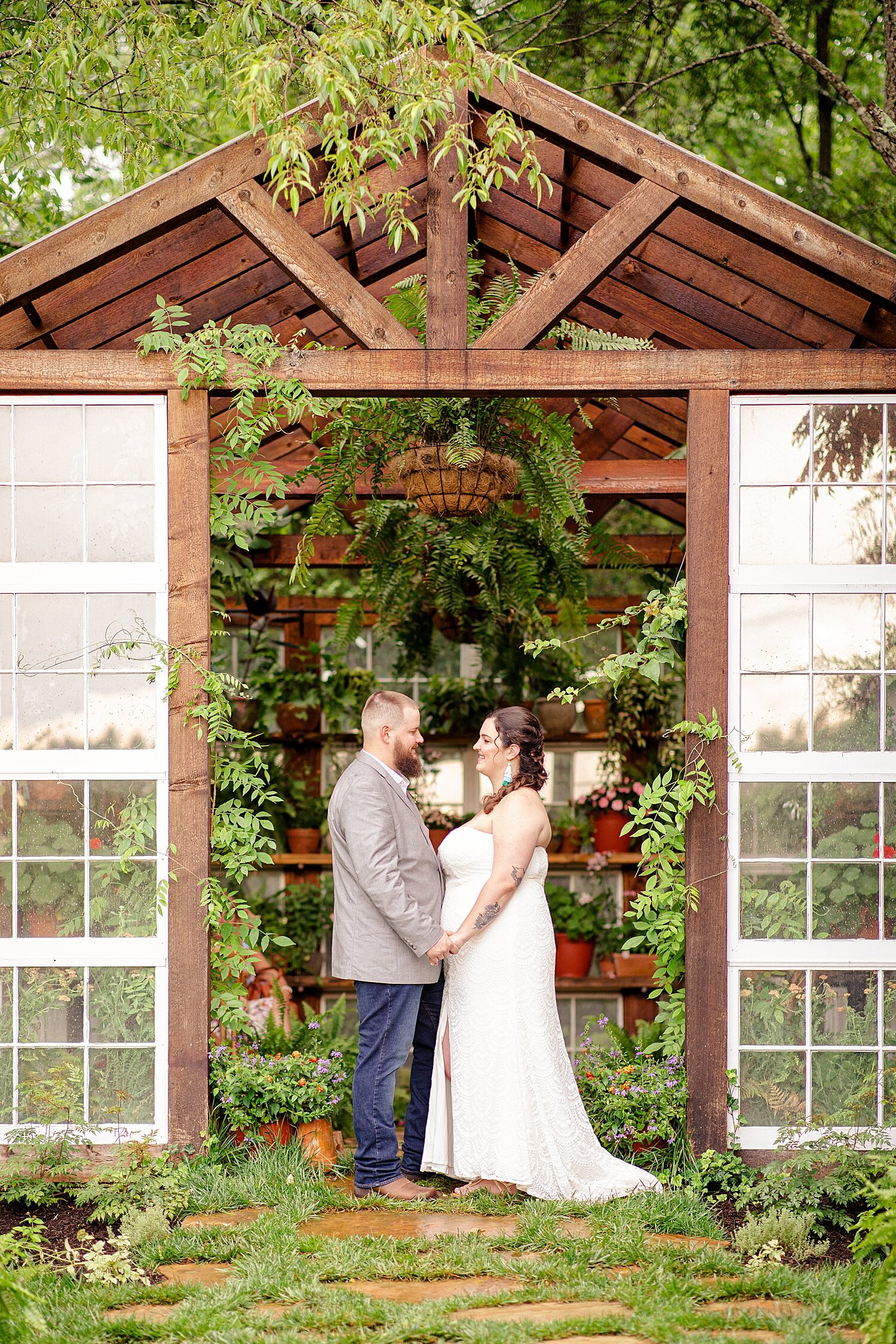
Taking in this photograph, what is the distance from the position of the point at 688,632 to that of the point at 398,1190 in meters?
2.15

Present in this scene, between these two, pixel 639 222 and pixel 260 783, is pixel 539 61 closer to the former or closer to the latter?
pixel 639 222

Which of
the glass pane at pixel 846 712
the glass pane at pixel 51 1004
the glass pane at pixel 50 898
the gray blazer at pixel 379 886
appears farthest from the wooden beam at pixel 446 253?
the glass pane at pixel 51 1004

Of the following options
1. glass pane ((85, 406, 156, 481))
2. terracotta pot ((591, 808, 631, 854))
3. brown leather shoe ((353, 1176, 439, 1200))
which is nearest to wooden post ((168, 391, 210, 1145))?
glass pane ((85, 406, 156, 481))

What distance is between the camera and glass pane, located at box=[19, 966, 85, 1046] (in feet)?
14.0

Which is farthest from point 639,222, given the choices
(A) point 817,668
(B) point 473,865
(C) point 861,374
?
(B) point 473,865

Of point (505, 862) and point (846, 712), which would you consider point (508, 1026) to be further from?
point (846, 712)

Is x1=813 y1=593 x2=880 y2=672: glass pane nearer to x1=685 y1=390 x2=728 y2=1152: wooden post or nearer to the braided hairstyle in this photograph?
x1=685 y1=390 x2=728 y2=1152: wooden post

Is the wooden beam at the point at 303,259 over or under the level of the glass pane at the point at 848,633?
over

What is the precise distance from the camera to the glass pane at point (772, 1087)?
421 centimetres

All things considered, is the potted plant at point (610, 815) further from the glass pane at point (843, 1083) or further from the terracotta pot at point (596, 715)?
the glass pane at point (843, 1083)

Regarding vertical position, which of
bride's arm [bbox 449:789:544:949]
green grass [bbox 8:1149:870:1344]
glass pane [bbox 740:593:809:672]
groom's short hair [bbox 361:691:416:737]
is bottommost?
green grass [bbox 8:1149:870:1344]

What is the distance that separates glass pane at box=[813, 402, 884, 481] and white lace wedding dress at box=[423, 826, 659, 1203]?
68.1 inches

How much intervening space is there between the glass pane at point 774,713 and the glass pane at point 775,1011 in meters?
0.80

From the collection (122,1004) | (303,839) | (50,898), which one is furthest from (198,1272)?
(303,839)
